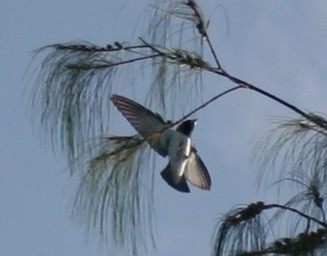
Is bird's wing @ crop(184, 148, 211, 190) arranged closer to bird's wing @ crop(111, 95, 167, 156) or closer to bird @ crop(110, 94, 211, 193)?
bird @ crop(110, 94, 211, 193)

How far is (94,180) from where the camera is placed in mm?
3240

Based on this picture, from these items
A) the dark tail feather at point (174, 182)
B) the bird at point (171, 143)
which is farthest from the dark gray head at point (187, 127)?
the dark tail feather at point (174, 182)

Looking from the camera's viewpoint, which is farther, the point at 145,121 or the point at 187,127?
the point at 187,127

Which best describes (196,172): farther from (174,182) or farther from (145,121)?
(145,121)

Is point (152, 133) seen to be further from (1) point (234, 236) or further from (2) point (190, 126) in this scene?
(1) point (234, 236)

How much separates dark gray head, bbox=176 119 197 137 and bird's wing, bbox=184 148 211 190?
76 millimetres

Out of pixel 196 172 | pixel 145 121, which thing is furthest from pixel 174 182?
pixel 145 121

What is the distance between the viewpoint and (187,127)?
3469mm

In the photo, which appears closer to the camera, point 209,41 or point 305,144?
point 305,144

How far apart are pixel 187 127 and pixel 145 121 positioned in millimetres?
171

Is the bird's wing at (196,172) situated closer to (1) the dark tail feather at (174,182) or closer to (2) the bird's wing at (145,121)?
(1) the dark tail feather at (174,182)

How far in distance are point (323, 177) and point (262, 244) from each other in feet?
1.00

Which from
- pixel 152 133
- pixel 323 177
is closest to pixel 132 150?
pixel 152 133

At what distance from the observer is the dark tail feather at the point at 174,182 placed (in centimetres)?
341
